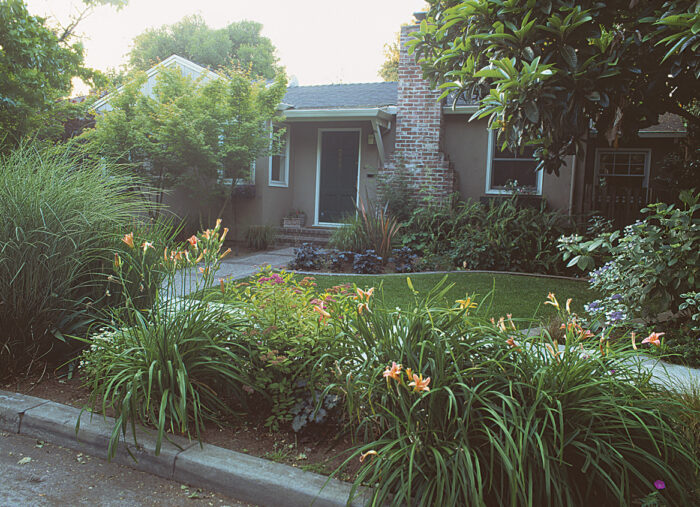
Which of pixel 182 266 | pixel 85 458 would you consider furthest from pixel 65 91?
pixel 85 458

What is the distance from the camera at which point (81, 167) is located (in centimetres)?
427

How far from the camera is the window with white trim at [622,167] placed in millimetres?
12732

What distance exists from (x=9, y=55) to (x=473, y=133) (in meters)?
8.65

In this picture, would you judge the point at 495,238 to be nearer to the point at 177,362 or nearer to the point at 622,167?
the point at 622,167

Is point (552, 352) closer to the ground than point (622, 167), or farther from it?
closer to the ground

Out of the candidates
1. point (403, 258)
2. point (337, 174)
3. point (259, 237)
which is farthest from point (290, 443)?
point (337, 174)

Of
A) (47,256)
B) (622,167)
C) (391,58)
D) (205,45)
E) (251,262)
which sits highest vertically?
(205,45)

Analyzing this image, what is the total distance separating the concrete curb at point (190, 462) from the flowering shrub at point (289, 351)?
358 millimetres

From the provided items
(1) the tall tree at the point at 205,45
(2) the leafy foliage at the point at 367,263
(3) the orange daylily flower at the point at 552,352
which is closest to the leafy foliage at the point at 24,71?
(2) the leafy foliage at the point at 367,263

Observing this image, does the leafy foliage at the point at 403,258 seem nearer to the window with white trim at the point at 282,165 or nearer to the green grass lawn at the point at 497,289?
the green grass lawn at the point at 497,289

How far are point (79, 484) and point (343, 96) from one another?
12077 mm

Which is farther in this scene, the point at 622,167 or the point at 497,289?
the point at 622,167

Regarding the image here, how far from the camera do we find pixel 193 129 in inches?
389

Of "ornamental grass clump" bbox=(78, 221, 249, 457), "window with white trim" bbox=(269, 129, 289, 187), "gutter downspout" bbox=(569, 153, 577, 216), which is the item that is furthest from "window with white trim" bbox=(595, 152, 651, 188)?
"ornamental grass clump" bbox=(78, 221, 249, 457)
